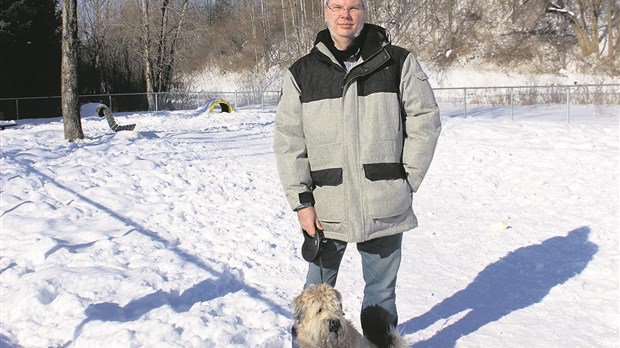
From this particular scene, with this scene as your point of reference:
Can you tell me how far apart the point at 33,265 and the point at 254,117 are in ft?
56.2

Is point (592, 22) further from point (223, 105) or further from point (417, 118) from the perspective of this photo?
point (417, 118)

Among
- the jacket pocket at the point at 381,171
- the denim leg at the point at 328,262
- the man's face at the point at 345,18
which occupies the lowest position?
the denim leg at the point at 328,262

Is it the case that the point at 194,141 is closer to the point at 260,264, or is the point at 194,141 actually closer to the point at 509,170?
the point at 509,170

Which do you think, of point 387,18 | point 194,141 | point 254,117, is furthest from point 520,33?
point 194,141

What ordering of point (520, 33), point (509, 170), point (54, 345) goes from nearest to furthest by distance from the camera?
point (54, 345) < point (509, 170) < point (520, 33)

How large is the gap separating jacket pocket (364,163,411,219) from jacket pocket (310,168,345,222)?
151 mm

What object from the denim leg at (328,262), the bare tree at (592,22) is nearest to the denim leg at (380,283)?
the denim leg at (328,262)

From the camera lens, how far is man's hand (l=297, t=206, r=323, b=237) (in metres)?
3.43

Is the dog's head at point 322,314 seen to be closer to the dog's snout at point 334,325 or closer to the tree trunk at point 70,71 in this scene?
the dog's snout at point 334,325

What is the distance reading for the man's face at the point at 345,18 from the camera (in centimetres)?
320

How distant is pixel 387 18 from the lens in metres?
46.6

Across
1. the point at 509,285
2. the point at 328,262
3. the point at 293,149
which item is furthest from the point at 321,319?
the point at 509,285

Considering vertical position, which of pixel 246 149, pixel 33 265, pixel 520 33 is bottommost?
pixel 33 265

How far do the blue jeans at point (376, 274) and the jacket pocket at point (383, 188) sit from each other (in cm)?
23
